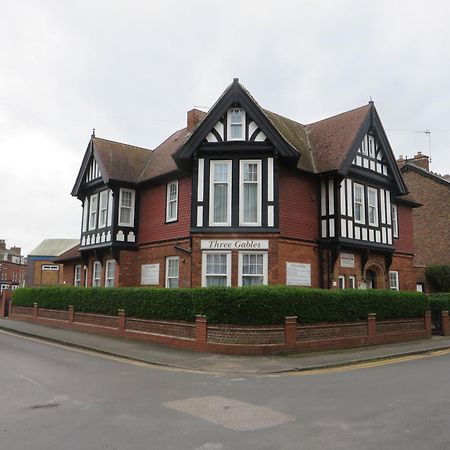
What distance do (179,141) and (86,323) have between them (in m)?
10.2

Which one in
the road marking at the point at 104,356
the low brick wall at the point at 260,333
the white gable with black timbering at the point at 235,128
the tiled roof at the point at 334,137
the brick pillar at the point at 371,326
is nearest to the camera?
the road marking at the point at 104,356

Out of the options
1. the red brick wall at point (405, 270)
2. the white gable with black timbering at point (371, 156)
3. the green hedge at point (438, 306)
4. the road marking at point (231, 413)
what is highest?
the white gable with black timbering at point (371, 156)

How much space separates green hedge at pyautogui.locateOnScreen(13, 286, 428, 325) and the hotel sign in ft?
9.35

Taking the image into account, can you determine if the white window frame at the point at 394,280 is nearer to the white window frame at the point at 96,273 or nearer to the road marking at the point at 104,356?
the white window frame at the point at 96,273

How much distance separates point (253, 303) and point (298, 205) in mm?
6975

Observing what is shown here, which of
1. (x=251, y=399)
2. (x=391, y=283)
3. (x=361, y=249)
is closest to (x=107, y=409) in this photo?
(x=251, y=399)

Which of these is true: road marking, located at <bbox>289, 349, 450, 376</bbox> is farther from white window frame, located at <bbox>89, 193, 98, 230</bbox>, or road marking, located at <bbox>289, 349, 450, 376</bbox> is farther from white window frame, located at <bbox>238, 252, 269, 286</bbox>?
white window frame, located at <bbox>89, 193, 98, 230</bbox>

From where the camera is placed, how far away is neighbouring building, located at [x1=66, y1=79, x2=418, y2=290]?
769 inches

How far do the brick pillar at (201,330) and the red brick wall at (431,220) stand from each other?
2240 cm

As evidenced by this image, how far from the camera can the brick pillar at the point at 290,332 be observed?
15578 millimetres

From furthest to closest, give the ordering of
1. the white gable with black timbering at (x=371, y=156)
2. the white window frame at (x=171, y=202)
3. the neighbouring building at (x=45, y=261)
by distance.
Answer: the neighbouring building at (x=45, y=261) → the white gable with black timbering at (x=371, y=156) → the white window frame at (x=171, y=202)

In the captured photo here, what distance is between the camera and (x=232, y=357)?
14.8 meters

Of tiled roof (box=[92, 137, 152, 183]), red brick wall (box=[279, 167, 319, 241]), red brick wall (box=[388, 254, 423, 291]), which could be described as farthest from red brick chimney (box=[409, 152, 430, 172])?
tiled roof (box=[92, 137, 152, 183])

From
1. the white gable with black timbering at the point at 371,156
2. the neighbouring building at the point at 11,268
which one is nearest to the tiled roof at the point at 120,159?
the white gable with black timbering at the point at 371,156
